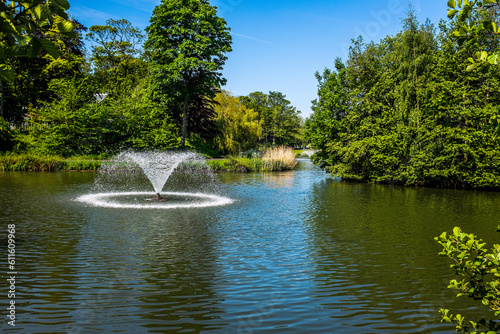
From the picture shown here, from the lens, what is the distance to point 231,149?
48531 millimetres

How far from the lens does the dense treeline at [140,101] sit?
3762 centimetres

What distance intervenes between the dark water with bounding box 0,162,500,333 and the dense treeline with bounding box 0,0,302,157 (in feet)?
81.7

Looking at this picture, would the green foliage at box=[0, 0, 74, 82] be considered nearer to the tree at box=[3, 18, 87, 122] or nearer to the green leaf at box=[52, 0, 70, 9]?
the green leaf at box=[52, 0, 70, 9]

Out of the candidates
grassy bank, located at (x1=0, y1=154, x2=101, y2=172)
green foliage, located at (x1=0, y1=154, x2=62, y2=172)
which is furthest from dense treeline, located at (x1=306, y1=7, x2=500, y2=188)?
green foliage, located at (x1=0, y1=154, x2=62, y2=172)

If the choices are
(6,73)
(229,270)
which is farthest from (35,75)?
(6,73)

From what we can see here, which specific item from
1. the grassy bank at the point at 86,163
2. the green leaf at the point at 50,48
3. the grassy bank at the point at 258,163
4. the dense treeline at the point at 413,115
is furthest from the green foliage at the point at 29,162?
the green leaf at the point at 50,48

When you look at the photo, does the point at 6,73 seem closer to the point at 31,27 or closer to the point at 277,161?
the point at 31,27

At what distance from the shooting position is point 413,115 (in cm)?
2598

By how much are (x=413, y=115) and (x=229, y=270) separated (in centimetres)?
2230

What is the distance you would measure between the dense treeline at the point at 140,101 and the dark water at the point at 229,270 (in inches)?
980

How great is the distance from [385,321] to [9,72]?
537 cm

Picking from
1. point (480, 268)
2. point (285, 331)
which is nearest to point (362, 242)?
point (285, 331)

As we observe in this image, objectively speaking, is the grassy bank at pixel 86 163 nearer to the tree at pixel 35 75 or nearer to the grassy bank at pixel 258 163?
the grassy bank at pixel 258 163

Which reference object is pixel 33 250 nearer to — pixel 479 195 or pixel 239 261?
pixel 239 261
